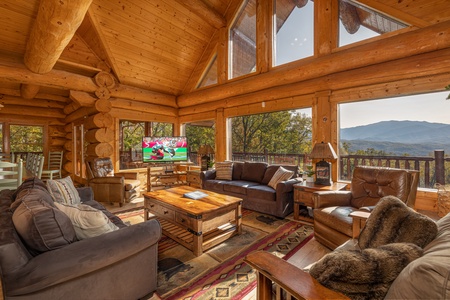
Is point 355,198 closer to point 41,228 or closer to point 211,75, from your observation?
point 41,228

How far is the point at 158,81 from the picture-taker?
579 centimetres

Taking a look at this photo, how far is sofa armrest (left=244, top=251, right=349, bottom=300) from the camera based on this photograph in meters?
0.82

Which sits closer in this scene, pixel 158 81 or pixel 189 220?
pixel 189 220

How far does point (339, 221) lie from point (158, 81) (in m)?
5.48

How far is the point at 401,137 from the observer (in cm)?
409

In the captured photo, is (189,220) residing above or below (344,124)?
below

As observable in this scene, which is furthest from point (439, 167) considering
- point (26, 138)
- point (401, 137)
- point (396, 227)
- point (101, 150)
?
point (26, 138)

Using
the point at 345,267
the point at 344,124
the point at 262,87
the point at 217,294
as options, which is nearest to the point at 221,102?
the point at 262,87

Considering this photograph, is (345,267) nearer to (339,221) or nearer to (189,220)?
(339,221)

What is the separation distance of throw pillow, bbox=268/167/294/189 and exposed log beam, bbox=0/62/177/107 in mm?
4142

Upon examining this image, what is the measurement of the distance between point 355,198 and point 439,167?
174 centimetres

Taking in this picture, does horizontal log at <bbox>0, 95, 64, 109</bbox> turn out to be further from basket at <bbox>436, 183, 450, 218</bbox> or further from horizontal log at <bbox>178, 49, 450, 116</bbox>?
basket at <bbox>436, 183, 450, 218</bbox>

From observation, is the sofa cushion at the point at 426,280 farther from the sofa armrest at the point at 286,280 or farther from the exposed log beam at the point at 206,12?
the exposed log beam at the point at 206,12

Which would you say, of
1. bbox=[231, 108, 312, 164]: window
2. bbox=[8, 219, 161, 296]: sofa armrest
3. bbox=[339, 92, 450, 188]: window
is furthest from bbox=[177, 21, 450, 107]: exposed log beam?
bbox=[8, 219, 161, 296]: sofa armrest
